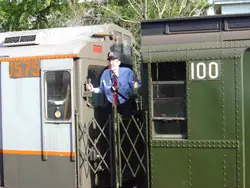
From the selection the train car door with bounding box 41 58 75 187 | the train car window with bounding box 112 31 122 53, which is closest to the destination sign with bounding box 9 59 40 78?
the train car door with bounding box 41 58 75 187

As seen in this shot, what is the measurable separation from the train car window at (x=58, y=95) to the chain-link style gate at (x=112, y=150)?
357mm

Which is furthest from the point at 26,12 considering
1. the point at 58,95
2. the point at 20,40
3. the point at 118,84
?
the point at 118,84

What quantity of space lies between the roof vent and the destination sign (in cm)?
52

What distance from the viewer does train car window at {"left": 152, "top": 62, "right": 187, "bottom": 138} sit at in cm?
546

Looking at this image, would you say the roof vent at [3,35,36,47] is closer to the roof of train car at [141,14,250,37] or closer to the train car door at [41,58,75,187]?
the train car door at [41,58,75,187]

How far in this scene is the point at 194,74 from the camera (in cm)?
536

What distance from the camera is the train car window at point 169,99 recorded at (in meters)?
5.46

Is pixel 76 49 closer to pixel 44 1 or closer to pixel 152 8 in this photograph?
pixel 44 1

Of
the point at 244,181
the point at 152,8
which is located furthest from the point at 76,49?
the point at 152,8

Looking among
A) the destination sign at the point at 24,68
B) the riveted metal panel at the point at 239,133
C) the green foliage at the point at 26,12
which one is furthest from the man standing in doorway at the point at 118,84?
A: the green foliage at the point at 26,12

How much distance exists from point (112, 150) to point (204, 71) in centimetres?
167

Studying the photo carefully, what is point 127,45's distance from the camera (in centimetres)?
759

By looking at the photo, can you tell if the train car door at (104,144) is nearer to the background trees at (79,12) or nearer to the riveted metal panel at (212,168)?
the riveted metal panel at (212,168)

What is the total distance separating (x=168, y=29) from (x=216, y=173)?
1935mm
